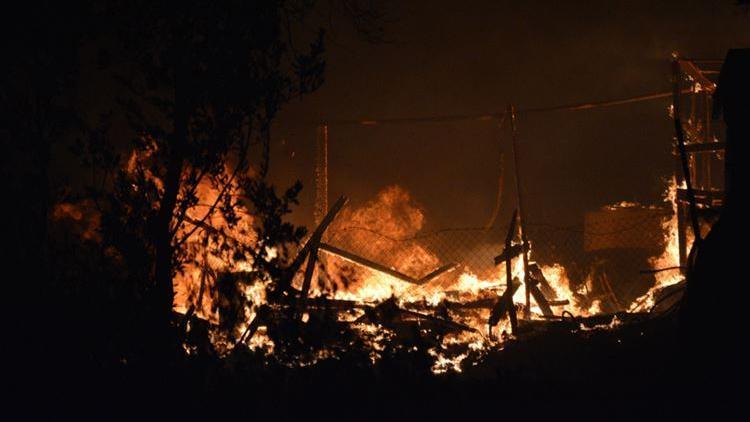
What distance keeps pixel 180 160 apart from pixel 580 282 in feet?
37.9

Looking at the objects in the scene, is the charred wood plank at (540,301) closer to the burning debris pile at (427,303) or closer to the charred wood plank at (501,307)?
the burning debris pile at (427,303)

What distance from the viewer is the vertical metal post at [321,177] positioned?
1402 centimetres

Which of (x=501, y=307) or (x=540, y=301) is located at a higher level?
(x=540, y=301)

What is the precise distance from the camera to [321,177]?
1476 cm

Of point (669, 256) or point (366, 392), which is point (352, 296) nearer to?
point (366, 392)

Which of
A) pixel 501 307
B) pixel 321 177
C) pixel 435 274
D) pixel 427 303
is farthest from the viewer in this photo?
pixel 321 177

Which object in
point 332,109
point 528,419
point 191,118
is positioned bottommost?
point 528,419

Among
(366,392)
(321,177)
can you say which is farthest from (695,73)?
(366,392)

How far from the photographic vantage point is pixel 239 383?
5.17 metres

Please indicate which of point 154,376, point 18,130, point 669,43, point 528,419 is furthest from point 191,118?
point 669,43

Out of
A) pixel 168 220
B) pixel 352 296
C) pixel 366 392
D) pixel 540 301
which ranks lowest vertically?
pixel 366 392

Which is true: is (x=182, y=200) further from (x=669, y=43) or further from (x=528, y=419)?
(x=669, y=43)

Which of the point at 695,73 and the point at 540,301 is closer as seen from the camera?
the point at 540,301

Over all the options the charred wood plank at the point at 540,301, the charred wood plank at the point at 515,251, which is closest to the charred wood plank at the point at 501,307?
the charred wood plank at the point at 515,251
